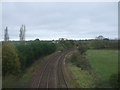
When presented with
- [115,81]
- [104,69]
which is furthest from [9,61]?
[104,69]

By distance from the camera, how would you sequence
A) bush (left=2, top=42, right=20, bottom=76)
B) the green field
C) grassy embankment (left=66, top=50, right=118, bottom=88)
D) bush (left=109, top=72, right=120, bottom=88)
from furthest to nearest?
1. bush (left=2, top=42, right=20, bottom=76)
2. the green field
3. grassy embankment (left=66, top=50, right=118, bottom=88)
4. bush (left=109, top=72, right=120, bottom=88)

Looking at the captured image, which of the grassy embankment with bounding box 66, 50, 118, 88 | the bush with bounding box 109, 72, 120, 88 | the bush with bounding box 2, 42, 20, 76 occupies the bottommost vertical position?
the grassy embankment with bounding box 66, 50, 118, 88

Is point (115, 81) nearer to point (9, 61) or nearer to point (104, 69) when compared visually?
point (9, 61)

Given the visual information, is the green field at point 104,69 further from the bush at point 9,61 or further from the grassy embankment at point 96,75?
the bush at point 9,61

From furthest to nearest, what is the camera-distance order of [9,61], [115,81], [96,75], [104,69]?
[104,69] → [96,75] → [9,61] → [115,81]

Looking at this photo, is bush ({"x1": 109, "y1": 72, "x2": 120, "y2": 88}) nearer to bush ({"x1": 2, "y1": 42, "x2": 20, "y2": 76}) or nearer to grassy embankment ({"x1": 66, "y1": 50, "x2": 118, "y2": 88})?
grassy embankment ({"x1": 66, "y1": 50, "x2": 118, "y2": 88})

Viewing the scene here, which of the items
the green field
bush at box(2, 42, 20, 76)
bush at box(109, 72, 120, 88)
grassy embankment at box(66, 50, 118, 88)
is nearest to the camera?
bush at box(109, 72, 120, 88)

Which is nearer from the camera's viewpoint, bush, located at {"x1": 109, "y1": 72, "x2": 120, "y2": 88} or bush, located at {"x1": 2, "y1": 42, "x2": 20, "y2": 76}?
bush, located at {"x1": 109, "y1": 72, "x2": 120, "y2": 88}

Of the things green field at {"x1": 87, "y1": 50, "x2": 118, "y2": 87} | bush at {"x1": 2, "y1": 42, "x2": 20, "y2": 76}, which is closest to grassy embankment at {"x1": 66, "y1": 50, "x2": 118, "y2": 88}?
green field at {"x1": 87, "y1": 50, "x2": 118, "y2": 87}

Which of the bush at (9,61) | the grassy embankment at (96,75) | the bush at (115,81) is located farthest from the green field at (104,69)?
the bush at (9,61)

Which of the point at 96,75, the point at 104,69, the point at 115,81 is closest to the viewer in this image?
the point at 115,81

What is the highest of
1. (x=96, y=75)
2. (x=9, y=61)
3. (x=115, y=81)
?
(x=9, y=61)

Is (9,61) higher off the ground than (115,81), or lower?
higher

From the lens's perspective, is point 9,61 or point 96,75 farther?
point 96,75
